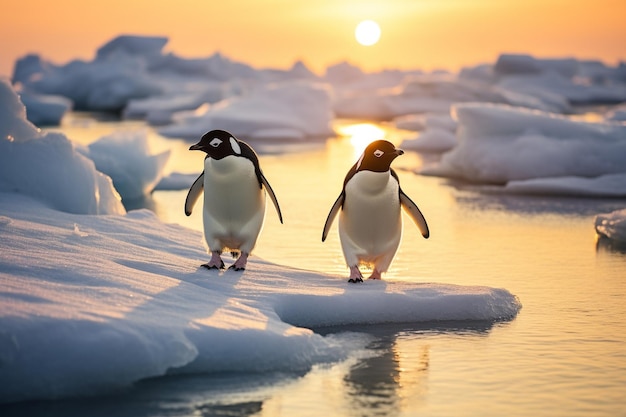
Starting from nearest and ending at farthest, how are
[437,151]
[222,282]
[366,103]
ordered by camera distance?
1. [222,282]
2. [437,151]
3. [366,103]

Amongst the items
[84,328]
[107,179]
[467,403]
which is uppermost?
[107,179]

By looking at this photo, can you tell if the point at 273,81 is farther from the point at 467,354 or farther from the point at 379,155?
the point at 467,354

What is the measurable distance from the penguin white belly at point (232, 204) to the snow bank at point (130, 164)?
637 centimetres

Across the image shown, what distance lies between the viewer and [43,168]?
8.20m

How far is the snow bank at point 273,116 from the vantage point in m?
27.6

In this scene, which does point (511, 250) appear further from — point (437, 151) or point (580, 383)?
point (437, 151)

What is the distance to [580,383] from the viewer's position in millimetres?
4707

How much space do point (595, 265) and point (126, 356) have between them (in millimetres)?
5129

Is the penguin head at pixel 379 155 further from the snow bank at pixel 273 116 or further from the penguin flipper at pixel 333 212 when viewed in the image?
the snow bank at pixel 273 116

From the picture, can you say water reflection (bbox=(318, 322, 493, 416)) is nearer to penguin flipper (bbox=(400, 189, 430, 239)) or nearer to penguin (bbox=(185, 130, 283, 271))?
penguin flipper (bbox=(400, 189, 430, 239))

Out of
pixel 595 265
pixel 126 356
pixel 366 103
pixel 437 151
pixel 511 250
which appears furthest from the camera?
pixel 366 103

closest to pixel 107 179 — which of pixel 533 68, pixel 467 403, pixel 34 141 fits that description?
pixel 34 141

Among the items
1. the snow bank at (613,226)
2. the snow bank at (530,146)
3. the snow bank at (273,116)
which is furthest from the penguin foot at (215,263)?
the snow bank at (273,116)

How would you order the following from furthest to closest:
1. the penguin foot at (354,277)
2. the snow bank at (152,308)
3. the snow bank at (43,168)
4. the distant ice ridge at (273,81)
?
the distant ice ridge at (273,81)
the snow bank at (43,168)
the penguin foot at (354,277)
the snow bank at (152,308)
